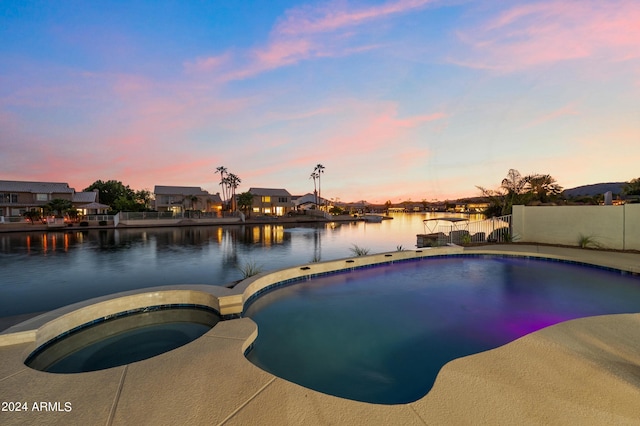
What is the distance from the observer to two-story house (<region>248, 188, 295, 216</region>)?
182 ft

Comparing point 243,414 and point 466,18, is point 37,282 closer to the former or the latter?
point 243,414

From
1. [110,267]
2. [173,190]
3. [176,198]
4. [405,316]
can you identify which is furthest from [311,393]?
[173,190]

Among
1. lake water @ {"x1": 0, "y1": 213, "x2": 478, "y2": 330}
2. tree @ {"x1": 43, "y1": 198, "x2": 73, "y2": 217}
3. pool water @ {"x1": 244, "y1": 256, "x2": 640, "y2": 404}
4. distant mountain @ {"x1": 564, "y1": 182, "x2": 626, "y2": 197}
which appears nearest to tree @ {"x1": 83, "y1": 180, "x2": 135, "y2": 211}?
tree @ {"x1": 43, "y1": 198, "x2": 73, "y2": 217}

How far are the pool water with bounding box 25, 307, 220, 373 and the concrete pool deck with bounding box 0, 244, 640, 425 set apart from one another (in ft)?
3.16

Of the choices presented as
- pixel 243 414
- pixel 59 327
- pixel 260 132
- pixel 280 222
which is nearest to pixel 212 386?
pixel 243 414

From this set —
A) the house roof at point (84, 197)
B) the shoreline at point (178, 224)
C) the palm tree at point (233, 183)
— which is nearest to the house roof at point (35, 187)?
the house roof at point (84, 197)

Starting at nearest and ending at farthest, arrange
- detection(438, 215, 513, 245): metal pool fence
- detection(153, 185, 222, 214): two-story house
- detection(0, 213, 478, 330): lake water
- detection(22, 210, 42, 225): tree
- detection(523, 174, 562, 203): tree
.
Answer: detection(0, 213, 478, 330): lake water → detection(438, 215, 513, 245): metal pool fence → detection(523, 174, 562, 203): tree → detection(22, 210, 42, 225): tree → detection(153, 185, 222, 214): two-story house

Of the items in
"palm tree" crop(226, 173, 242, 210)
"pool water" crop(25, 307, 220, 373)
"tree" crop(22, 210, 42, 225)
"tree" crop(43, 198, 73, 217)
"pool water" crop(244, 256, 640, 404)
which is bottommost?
"pool water" crop(244, 256, 640, 404)

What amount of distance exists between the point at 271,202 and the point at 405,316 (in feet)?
168

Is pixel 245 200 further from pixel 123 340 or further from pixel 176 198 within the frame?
pixel 123 340

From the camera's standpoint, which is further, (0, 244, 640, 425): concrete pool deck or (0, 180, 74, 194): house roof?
(0, 180, 74, 194): house roof

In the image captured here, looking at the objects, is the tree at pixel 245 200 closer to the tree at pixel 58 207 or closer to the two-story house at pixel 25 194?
the tree at pixel 58 207

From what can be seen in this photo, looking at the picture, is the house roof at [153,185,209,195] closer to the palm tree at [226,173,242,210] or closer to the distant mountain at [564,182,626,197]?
the palm tree at [226,173,242,210]

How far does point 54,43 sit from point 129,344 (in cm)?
1997
